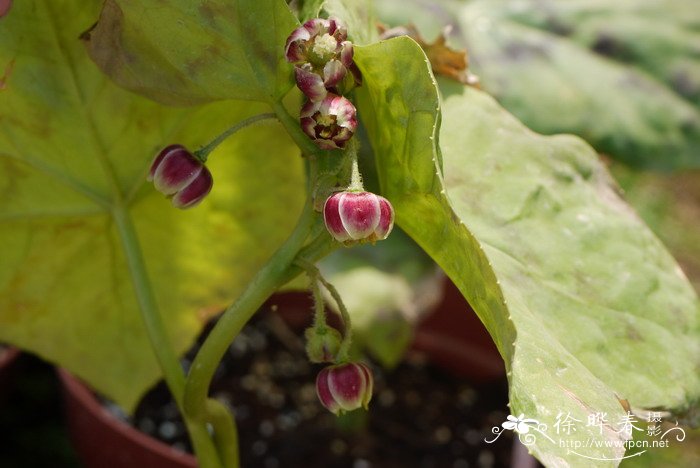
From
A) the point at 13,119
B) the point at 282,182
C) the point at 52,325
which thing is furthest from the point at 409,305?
the point at 13,119

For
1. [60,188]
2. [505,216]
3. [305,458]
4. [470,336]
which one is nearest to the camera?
[505,216]

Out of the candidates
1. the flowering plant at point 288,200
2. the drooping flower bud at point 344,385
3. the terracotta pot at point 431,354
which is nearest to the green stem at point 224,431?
the flowering plant at point 288,200

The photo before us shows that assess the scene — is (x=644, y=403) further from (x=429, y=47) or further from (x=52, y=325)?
(x=52, y=325)

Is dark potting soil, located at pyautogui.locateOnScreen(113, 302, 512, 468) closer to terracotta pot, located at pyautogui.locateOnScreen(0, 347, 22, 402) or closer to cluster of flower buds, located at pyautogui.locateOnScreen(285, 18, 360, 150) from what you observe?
terracotta pot, located at pyautogui.locateOnScreen(0, 347, 22, 402)

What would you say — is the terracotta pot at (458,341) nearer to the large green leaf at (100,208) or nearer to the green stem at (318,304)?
the large green leaf at (100,208)

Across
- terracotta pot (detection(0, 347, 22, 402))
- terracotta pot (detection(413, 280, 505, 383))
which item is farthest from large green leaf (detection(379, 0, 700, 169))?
terracotta pot (detection(0, 347, 22, 402))

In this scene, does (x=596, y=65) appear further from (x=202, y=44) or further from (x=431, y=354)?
(x=202, y=44)

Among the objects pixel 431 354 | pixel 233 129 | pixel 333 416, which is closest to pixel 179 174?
pixel 233 129
